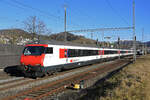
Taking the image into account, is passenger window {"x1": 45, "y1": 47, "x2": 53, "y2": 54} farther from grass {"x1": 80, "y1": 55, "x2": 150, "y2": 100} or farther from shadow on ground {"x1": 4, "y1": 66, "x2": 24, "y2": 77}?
grass {"x1": 80, "y1": 55, "x2": 150, "y2": 100}

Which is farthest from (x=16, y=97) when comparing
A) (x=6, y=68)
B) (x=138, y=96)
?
(x=6, y=68)

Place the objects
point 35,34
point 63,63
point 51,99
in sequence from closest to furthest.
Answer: point 51,99 < point 63,63 < point 35,34

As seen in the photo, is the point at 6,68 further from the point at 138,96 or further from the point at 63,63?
the point at 138,96

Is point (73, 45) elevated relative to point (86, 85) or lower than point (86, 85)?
elevated

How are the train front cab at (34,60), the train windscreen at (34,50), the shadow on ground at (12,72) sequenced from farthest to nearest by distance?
the shadow on ground at (12,72) < the train windscreen at (34,50) < the train front cab at (34,60)

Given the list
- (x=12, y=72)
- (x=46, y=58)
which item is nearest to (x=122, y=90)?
(x=46, y=58)

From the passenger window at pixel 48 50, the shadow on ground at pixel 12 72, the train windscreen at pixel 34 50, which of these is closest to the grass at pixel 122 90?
the passenger window at pixel 48 50

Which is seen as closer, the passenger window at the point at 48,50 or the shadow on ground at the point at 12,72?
the passenger window at the point at 48,50

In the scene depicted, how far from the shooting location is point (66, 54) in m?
15.4

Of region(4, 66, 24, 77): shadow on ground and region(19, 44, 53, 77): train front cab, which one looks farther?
region(4, 66, 24, 77): shadow on ground

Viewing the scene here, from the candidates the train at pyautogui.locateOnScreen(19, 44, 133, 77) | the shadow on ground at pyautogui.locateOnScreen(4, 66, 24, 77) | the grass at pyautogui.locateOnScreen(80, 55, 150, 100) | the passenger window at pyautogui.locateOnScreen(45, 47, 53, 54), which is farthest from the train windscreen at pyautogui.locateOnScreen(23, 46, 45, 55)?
the grass at pyautogui.locateOnScreen(80, 55, 150, 100)

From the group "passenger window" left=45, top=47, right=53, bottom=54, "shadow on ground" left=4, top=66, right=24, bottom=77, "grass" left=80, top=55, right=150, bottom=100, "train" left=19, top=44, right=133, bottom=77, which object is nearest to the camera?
"grass" left=80, top=55, right=150, bottom=100

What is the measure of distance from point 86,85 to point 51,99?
345 cm

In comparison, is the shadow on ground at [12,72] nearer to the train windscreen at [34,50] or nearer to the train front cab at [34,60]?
the train front cab at [34,60]
